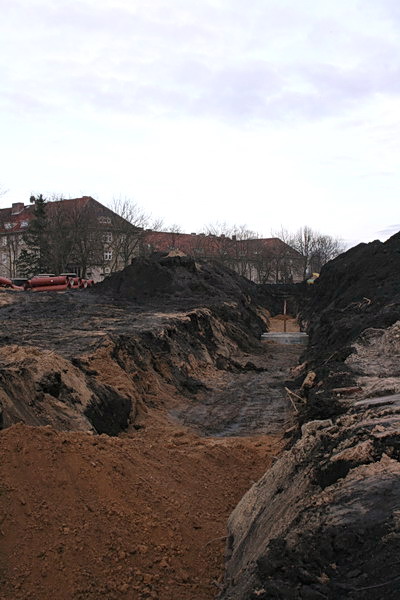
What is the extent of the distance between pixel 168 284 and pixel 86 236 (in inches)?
712

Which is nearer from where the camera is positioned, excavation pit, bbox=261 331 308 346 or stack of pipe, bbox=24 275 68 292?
excavation pit, bbox=261 331 308 346

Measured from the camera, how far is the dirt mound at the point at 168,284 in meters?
27.0

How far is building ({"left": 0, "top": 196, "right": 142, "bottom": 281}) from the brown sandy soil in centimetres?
3918

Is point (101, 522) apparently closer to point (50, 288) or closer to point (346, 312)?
point (346, 312)

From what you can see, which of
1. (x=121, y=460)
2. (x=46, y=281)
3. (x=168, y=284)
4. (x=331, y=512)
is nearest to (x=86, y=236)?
(x=46, y=281)

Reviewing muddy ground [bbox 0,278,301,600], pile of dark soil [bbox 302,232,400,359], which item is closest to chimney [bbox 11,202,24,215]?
pile of dark soil [bbox 302,232,400,359]

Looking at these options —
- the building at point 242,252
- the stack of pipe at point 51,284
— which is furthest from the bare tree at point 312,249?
the stack of pipe at point 51,284

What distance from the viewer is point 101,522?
14.6 ft

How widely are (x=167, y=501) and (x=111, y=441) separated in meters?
Answer: 1.08

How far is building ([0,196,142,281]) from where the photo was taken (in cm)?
4391

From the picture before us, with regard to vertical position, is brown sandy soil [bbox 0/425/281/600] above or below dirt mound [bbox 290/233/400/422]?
below

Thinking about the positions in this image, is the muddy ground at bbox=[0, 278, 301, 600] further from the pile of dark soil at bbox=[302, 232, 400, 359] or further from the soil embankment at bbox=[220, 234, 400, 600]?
the pile of dark soil at bbox=[302, 232, 400, 359]

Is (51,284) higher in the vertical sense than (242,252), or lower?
lower

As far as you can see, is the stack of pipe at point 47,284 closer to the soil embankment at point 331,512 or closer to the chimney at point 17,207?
the soil embankment at point 331,512
